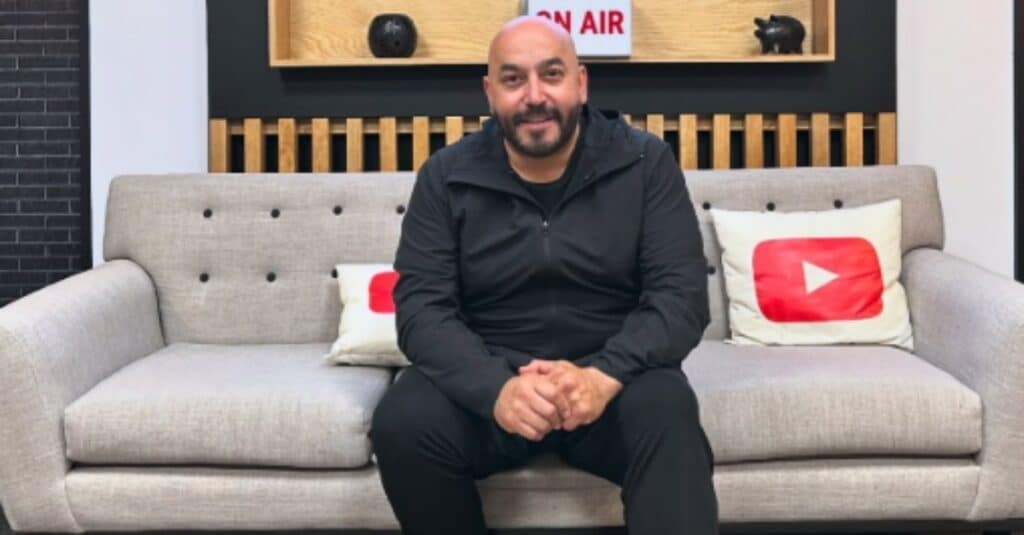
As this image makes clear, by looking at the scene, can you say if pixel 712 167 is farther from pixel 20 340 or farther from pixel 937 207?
pixel 20 340

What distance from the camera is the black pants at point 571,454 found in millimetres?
2314

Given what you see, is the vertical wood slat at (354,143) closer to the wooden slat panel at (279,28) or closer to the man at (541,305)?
the wooden slat panel at (279,28)

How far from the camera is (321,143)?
13.1ft

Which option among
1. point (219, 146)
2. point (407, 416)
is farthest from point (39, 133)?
point (407, 416)

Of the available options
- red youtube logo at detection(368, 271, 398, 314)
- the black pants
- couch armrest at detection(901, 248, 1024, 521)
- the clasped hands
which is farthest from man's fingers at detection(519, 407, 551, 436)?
couch armrest at detection(901, 248, 1024, 521)

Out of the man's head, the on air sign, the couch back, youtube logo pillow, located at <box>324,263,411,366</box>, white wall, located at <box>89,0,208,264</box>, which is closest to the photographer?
the man's head

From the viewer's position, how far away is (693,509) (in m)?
2.29

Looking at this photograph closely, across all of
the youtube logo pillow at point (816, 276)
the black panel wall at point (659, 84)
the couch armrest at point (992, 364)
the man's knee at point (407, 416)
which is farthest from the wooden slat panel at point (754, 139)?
the man's knee at point (407, 416)

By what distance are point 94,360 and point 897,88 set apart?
2.46m

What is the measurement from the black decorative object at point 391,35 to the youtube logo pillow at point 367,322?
2.97 ft

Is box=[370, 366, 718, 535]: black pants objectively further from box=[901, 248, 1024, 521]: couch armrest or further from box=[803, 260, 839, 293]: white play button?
box=[803, 260, 839, 293]: white play button

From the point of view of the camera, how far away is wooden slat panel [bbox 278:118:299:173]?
399 centimetres

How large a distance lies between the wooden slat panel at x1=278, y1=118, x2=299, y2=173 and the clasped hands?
1797 millimetres

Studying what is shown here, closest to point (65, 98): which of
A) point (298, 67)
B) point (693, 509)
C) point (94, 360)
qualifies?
point (298, 67)
